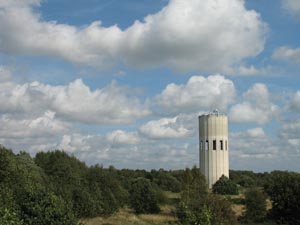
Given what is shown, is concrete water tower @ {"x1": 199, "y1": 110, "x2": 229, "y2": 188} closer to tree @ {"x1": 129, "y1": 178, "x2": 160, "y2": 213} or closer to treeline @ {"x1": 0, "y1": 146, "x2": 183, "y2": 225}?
treeline @ {"x1": 0, "y1": 146, "x2": 183, "y2": 225}

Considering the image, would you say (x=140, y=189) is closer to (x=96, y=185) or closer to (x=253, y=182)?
(x=96, y=185)

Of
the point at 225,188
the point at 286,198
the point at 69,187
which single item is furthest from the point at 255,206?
the point at 69,187

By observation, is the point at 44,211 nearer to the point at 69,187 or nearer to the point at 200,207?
the point at 200,207

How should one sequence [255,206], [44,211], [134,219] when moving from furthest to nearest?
[255,206] → [134,219] → [44,211]

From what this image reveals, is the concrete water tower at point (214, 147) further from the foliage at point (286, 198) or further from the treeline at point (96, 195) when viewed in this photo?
the foliage at point (286, 198)

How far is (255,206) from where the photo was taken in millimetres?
45188

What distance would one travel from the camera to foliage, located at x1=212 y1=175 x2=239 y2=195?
206 feet

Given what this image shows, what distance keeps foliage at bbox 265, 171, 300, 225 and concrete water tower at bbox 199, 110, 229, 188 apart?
2427cm

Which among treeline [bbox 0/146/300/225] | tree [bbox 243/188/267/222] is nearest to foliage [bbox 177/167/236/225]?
treeline [bbox 0/146/300/225]

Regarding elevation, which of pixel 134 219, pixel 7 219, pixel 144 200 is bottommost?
pixel 134 219

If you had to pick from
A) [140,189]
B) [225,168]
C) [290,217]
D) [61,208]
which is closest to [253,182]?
[225,168]

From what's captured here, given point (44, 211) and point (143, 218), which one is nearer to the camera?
point (44, 211)

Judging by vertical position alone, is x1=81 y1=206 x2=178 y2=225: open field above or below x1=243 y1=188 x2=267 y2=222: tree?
below

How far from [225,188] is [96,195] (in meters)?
21.5
